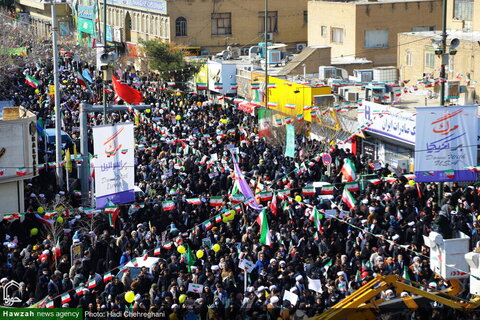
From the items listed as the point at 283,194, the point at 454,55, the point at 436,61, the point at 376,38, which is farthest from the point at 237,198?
the point at 376,38

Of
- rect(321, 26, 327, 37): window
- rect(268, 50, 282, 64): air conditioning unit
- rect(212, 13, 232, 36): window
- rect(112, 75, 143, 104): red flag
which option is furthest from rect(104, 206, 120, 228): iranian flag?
rect(212, 13, 232, 36): window

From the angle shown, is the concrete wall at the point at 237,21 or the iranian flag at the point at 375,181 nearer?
the iranian flag at the point at 375,181

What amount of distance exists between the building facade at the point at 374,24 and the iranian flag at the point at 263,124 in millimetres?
16094

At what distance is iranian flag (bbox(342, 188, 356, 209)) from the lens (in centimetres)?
2194

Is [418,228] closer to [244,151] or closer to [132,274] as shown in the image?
[132,274]

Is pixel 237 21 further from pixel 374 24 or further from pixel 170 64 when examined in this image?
pixel 170 64

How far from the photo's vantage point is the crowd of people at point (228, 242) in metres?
16.2

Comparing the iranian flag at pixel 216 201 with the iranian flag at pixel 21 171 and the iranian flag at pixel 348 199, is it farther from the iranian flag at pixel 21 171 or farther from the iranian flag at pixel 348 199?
the iranian flag at pixel 21 171

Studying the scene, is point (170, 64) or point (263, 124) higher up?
point (170, 64)

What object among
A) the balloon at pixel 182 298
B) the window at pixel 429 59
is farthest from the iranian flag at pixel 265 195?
the window at pixel 429 59

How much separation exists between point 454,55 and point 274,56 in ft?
45.1

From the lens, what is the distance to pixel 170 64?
4794 cm

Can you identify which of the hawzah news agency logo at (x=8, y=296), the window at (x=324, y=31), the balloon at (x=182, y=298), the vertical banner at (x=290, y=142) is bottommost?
the hawzah news agency logo at (x=8, y=296)

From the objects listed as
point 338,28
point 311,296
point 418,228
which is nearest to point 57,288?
point 311,296
